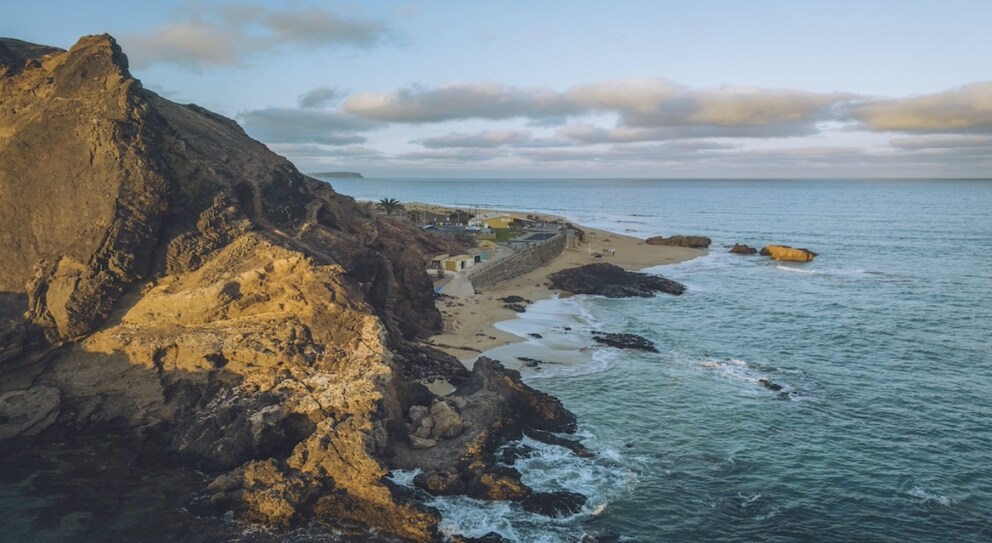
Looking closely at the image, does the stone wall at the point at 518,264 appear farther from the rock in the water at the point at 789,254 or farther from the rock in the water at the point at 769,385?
the rock in the water at the point at 789,254

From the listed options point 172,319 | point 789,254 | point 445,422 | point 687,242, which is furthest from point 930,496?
point 687,242

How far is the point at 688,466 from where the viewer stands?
84.1ft

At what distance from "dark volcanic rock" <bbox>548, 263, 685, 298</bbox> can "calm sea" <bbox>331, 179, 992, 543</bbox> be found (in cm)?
282

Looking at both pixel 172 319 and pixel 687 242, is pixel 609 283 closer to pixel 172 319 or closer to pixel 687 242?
pixel 687 242

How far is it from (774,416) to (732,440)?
4353 millimetres

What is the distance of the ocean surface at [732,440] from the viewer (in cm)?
2103

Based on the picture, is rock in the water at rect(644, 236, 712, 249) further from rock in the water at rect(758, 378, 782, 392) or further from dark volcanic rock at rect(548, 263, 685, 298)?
rock in the water at rect(758, 378, 782, 392)

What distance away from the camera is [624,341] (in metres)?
43.2

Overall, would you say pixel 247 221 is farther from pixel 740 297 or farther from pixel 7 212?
pixel 740 297

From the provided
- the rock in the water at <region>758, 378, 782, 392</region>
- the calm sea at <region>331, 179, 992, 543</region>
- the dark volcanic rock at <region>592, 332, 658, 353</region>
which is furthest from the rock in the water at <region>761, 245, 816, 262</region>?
the rock in the water at <region>758, 378, 782, 392</region>

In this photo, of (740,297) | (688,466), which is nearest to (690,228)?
(740,297)

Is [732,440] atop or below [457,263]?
below

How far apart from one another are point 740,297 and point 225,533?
175 feet

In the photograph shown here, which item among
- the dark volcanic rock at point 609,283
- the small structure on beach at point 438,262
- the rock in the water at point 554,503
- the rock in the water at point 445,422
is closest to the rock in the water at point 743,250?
the dark volcanic rock at point 609,283
